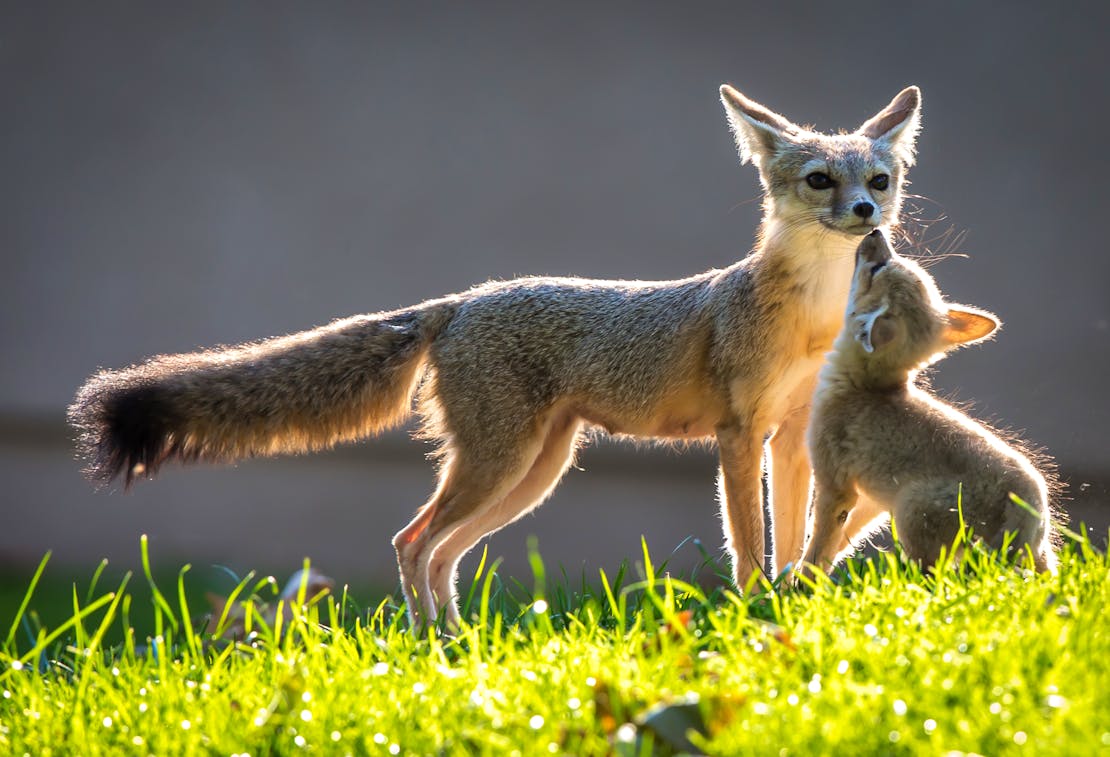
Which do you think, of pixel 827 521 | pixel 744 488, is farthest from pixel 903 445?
pixel 744 488

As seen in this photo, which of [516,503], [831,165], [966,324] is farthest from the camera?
[516,503]

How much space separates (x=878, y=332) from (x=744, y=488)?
1.03m

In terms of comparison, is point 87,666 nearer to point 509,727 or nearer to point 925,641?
point 509,727

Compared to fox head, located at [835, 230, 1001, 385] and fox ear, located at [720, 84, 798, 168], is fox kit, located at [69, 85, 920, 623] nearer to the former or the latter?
fox ear, located at [720, 84, 798, 168]

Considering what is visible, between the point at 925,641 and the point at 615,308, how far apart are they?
260 cm

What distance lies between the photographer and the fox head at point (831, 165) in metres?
4.43

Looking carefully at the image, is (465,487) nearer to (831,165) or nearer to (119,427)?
(119,427)

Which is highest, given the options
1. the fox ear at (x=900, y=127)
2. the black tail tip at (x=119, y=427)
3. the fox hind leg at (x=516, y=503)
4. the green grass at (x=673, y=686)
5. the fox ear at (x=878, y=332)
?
the fox ear at (x=900, y=127)

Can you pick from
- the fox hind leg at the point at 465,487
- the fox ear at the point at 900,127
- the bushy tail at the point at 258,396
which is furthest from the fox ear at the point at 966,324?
the bushy tail at the point at 258,396

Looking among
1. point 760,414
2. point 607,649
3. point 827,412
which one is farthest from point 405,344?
point 607,649

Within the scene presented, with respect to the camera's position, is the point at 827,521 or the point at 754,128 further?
the point at 754,128

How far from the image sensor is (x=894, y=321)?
12.6ft

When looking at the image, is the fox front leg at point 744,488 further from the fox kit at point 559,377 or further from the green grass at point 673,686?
the green grass at point 673,686

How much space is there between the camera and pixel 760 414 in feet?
15.0
